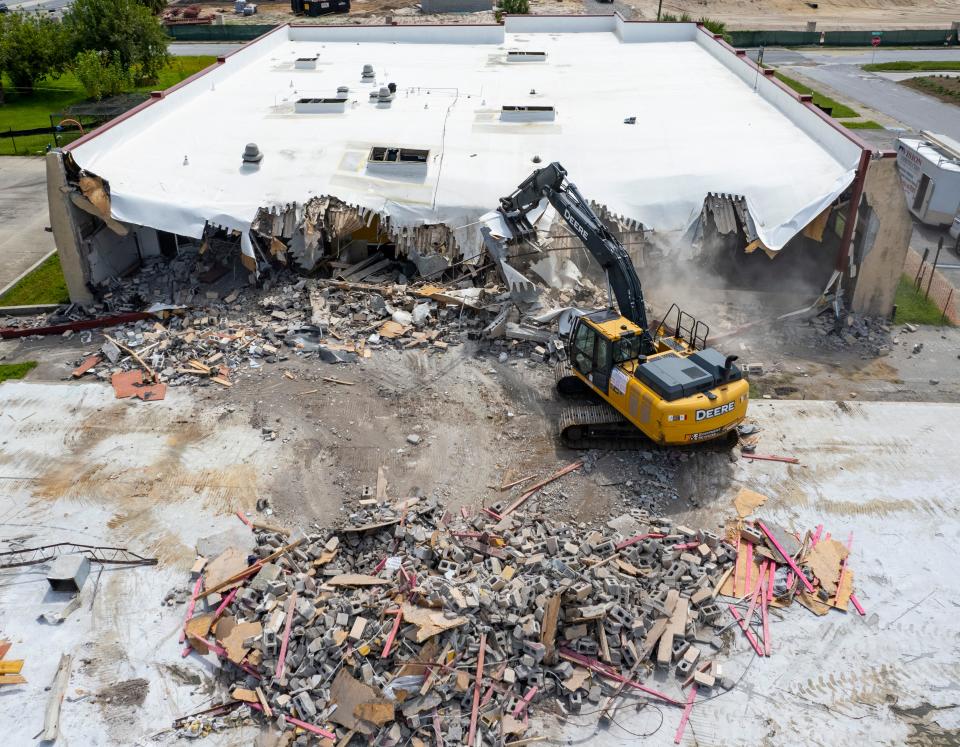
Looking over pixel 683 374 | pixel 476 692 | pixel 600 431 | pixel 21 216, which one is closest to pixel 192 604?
pixel 476 692

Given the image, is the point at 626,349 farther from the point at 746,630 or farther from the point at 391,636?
the point at 391,636

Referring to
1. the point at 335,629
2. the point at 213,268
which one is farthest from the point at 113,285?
the point at 335,629

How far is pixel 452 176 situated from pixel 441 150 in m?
1.66

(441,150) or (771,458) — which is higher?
(441,150)

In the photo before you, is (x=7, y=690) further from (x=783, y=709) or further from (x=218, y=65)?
(x=218, y=65)

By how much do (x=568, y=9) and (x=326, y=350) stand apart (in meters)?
50.7

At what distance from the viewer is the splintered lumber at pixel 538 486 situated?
14.1 metres

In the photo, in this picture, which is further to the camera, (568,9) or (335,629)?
(568,9)

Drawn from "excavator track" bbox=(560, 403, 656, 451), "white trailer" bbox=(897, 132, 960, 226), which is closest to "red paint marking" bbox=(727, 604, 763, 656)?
"excavator track" bbox=(560, 403, 656, 451)

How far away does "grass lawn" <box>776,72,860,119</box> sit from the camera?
3969cm

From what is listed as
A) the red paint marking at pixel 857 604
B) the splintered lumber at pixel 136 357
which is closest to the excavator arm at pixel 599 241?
the red paint marking at pixel 857 604

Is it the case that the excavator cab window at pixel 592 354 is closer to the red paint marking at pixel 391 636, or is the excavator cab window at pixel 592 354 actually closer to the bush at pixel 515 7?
the red paint marking at pixel 391 636

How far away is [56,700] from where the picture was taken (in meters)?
10.8

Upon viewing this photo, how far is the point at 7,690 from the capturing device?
1099 cm
